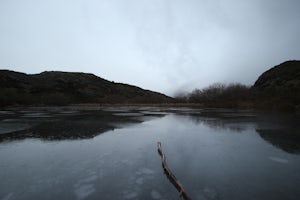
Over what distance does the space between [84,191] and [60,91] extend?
288 feet

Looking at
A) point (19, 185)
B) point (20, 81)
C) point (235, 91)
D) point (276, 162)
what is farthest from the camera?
point (20, 81)

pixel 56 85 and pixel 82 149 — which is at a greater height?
pixel 56 85

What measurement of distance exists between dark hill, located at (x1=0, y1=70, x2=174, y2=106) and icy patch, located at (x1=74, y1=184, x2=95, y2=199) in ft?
184

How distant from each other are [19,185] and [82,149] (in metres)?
3.11

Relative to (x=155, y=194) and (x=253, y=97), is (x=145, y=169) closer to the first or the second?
(x=155, y=194)

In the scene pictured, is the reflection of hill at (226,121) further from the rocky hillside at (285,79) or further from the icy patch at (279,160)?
the rocky hillside at (285,79)

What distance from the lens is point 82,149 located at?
715 centimetres

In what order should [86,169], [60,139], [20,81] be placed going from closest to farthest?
[86,169] → [60,139] → [20,81]

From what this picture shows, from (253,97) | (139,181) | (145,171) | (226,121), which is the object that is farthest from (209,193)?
(253,97)

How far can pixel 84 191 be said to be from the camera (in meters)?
3.81

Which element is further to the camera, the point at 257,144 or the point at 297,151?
the point at 257,144

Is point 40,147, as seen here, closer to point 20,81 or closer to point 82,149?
point 82,149

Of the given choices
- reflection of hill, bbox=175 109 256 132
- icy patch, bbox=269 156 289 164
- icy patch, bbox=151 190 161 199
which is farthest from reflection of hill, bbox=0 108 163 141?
icy patch, bbox=269 156 289 164

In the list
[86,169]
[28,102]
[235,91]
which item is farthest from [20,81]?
[86,169]
